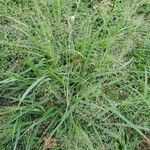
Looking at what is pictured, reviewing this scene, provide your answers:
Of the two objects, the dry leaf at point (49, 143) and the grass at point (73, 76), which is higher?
the grass at point (73, 76)

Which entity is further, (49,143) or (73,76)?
(73,76)

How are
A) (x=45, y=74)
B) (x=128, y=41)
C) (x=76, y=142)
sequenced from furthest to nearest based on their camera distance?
(x=128, y=41) → (x=45, y=74) → (x=76, y=142)

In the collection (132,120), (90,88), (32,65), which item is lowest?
(132,120)

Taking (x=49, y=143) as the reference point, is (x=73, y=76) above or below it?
above

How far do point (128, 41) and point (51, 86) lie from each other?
22.1 inches

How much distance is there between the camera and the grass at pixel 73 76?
7.48ft

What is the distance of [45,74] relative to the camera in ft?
7.73

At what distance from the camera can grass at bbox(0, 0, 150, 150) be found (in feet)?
7.48

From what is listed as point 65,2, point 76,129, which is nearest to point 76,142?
point 76,129

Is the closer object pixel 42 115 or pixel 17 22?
pixel 42 115

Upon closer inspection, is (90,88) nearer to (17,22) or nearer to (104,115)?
(104,115)

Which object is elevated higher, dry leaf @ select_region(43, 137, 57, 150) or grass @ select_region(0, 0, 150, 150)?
grass @ select_region(0, 0, 150, 150)

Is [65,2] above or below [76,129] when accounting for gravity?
above

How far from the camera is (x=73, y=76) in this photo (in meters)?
2.40
